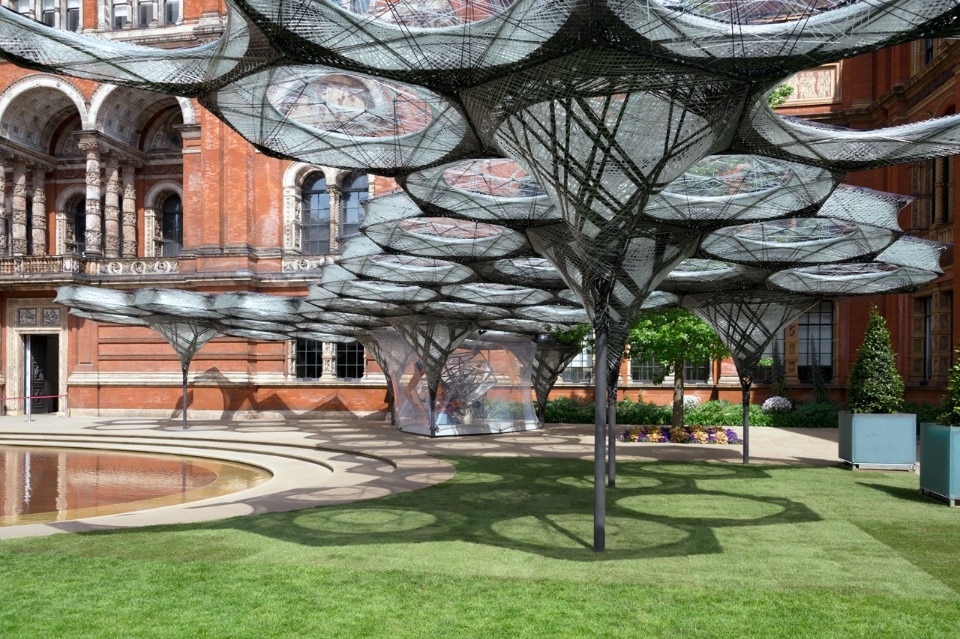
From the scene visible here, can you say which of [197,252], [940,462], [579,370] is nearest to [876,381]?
[940,462]

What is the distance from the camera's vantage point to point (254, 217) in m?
35.3

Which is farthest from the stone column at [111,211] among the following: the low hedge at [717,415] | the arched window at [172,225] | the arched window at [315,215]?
the low hedge at [717,415]

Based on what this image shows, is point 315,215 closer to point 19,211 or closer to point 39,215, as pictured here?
point 39,215

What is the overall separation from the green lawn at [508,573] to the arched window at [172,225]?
31945 mm

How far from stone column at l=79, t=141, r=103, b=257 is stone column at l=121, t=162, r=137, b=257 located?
1974 millimetres

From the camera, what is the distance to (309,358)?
3584 cm

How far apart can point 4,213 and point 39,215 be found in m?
1.57

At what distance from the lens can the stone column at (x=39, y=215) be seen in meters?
38.4

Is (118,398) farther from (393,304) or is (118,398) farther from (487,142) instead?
(487,142)

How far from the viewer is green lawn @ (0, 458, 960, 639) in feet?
21.2

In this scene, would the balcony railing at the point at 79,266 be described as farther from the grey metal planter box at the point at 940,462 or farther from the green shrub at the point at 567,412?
the grey metal planter box at the point at 940,462

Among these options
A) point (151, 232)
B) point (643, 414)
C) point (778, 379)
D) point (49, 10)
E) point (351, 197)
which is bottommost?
point (643, 414)

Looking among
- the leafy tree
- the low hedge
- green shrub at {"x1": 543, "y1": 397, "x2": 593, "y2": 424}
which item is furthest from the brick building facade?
the leafy tree

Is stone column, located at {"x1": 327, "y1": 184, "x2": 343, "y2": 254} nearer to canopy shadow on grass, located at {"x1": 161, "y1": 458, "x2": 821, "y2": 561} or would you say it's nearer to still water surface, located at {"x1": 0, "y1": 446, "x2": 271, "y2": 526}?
still water surface, located at {"x1": 0, "y1": 446, "x2": 271, "y2": 526}
